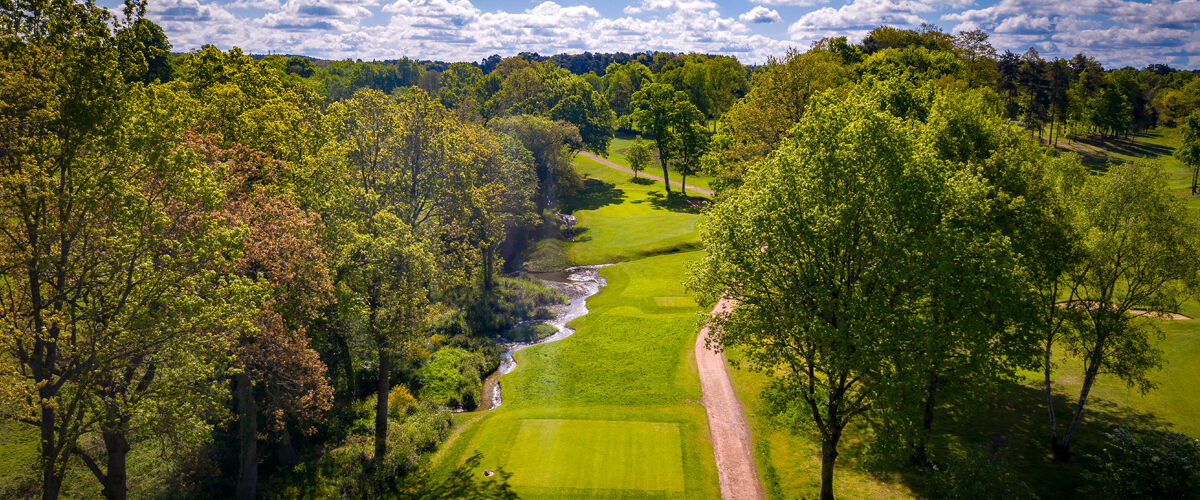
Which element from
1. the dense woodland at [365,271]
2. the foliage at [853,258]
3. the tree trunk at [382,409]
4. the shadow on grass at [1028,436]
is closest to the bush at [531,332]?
the dense woodland at [365,271]

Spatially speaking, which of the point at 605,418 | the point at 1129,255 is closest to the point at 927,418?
the point at 1129,255

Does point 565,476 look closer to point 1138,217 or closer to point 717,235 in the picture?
point 717,235

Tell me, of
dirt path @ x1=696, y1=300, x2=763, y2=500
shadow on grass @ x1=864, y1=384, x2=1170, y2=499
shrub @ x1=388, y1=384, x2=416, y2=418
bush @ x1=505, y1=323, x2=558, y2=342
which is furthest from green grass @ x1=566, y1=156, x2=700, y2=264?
shadow on grass @ x1=864, y1=384, x2=1170, y2=499

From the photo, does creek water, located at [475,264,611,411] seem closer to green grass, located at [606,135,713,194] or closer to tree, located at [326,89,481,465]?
tree, located at [326,89,481,465]

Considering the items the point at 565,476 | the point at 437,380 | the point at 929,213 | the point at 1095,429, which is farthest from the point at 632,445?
the point at 1095,429

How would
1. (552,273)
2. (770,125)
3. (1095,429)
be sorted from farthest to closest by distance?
(552,273), (770,125), (1095,429)

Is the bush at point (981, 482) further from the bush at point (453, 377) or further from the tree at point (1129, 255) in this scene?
the bush at point (453, 377)

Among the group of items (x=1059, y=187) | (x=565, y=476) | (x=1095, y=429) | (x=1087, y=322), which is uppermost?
(x=1059, y=187)

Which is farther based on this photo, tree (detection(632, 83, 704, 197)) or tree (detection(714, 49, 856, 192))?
tree (detection(632, 83, 704, 197))
